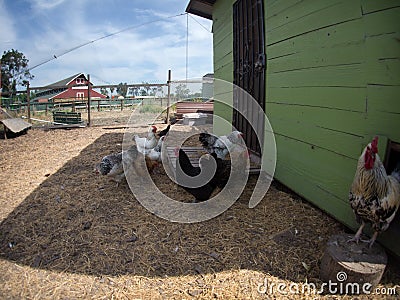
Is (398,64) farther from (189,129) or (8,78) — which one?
(8,78)

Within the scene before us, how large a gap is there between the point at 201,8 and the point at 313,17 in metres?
4.87

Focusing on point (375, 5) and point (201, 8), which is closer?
point (375, 5)

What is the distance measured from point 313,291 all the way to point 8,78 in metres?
39.8

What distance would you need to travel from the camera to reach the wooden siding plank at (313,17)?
2.10 m

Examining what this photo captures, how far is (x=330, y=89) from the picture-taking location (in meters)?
2.36

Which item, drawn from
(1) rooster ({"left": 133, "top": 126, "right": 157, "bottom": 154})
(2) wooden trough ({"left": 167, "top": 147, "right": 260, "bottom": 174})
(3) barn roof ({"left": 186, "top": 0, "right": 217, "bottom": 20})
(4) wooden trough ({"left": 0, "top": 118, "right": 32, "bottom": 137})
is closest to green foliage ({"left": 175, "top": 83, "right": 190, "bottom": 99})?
(3) barn roof ({"left": 186, "top": 0, "right": 217, "bottom": 20})

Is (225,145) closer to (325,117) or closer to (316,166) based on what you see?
(316,166)

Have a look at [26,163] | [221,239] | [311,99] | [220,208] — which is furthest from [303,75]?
[26,163]

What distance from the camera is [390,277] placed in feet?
5.71

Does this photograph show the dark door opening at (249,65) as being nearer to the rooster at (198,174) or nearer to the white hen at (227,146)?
the white hen at (227,146)

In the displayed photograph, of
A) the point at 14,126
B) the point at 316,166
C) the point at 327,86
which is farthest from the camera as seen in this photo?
the point at 14,126

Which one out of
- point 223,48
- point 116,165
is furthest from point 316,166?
point 223,48

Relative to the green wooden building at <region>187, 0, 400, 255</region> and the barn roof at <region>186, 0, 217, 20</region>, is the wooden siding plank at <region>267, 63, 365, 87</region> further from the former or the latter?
the barn roof at <region>186, 0, 217, 20</region>

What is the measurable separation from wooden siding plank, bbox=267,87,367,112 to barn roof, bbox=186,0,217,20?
392 centimetres
